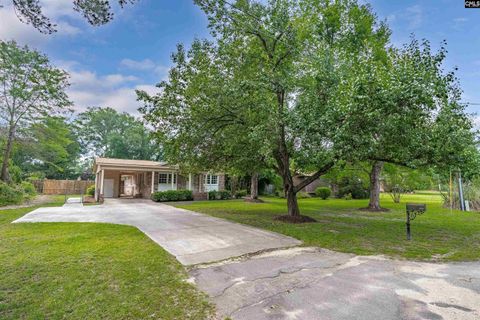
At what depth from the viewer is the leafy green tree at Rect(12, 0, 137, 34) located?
3288 mm

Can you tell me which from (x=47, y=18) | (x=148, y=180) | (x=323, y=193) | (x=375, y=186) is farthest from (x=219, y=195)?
(x=47, y=18)

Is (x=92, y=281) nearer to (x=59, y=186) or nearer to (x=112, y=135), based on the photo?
(x=59, y=186)

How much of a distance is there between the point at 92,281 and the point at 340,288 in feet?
12.0

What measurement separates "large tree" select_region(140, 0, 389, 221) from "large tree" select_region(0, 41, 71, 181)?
14.3 m

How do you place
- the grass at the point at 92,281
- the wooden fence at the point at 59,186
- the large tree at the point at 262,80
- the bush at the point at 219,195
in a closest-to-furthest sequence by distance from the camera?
the grass at the point at 92,281 < the large tree at the point at 262,80 < the bush at the point at 219,195 < the wooden fence at the point at 59,186

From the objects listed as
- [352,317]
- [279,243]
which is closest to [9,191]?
[279,243]

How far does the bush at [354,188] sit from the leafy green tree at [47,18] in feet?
77.9

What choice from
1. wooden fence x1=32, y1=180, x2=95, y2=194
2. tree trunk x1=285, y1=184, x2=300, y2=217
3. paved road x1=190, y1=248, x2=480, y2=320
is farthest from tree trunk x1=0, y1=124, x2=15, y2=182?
paved road x1=190, y1=248, x2=480, y2=320

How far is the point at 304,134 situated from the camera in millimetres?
7301

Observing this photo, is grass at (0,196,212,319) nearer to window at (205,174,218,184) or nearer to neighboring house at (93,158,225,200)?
neighboring house at (93,158,225,200)

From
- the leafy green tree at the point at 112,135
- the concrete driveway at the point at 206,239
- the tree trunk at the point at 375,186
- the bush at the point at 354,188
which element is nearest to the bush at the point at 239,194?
the bush at the point at 354,188

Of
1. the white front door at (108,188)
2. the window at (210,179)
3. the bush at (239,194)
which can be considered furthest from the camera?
the bush at (239,194)

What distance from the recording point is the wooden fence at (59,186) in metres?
24.2

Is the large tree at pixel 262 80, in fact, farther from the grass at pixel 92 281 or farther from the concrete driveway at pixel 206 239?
the grass at pixel 92 281
